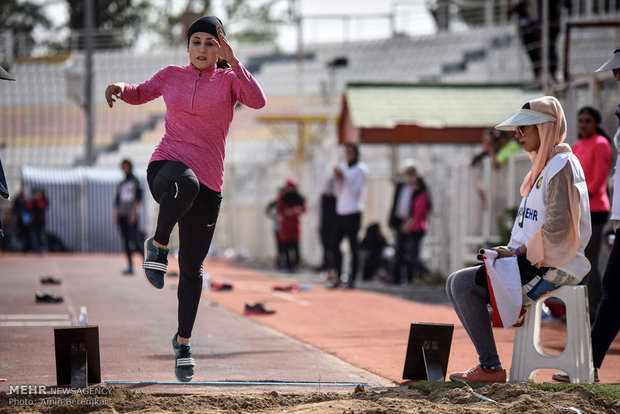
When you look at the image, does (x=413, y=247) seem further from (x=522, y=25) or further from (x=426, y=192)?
(x=522, y=25)

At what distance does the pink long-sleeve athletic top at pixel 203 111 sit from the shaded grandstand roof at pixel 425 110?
33.5 feet

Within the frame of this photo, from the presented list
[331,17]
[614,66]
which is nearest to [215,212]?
[614,66]

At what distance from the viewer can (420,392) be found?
5.44 metres

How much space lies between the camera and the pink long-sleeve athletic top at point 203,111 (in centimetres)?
585

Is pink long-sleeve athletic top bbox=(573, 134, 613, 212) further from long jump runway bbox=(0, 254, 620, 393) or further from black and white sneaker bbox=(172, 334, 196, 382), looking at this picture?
black and white sneaker bbox=(172, 334, 196, 382)

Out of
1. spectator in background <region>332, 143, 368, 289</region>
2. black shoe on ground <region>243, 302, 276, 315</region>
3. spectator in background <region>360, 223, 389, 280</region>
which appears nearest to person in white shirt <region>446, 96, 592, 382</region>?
black shoe on ground <region>243, 302, 276, 315</region>

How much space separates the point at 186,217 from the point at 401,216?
10666mm

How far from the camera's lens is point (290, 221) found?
2136 cm

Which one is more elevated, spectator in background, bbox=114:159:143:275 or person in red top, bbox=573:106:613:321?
person in red top, bbox=573:106:613:321

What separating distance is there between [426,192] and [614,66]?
9.97m

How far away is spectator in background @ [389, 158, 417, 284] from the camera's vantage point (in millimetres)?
16219

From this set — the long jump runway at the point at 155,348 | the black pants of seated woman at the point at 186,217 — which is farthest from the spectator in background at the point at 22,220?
the black pants of seated woman at the point at 186,217

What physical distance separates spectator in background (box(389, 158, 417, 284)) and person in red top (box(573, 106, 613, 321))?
25.3ft

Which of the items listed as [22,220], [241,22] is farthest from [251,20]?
[22,220]
